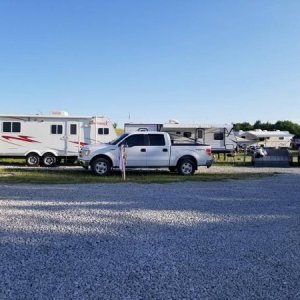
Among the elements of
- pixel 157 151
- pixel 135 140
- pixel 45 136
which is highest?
pixel 45 136

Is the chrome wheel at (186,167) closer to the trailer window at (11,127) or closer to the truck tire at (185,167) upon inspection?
the truck tire at (185,167)

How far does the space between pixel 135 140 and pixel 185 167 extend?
234 centimetres

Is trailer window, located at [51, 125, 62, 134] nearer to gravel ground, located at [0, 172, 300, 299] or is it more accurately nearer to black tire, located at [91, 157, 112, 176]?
black tire, located at [91, 157, 112, 176]

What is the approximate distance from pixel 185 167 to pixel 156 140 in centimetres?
163

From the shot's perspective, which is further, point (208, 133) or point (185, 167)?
point (208, 133)

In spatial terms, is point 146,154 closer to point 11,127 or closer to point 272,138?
point 11,127

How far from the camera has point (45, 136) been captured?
20859 mm

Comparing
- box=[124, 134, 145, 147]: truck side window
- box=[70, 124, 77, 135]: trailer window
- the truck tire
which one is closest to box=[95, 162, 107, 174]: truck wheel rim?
box=[124, 134, 145, 147]: truck side window

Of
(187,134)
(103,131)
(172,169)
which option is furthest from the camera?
(187,134)

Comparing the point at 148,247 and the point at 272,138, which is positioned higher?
the point at 272,138

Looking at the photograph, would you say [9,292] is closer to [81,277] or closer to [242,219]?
[81,277]

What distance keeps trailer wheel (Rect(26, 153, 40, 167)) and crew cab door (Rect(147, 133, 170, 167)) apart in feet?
24.9

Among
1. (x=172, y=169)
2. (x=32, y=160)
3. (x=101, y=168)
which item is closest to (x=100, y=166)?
(x=101, y=168)

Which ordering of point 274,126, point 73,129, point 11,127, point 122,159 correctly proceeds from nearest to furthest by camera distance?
point 122,159
point 11,127
point 73,129
point 274,126
